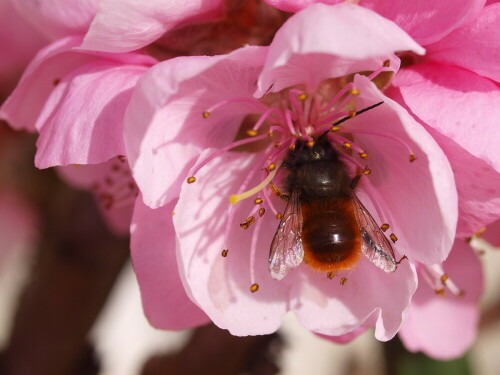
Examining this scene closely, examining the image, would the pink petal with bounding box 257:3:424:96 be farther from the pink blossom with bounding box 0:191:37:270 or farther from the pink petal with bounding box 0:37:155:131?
the pink blossom with bounding box 0:191:37:270

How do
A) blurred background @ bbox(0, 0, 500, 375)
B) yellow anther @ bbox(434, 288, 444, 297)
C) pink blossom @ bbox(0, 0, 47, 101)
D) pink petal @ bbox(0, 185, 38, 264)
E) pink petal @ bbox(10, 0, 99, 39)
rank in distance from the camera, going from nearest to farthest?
pink petal @ bbox(10, 0, 99, 39), yellow anther @ bbox(434, 288, 444, 297), blurred background @ bbox(0, 0, 500, 375), pink blossom @ bbox(0, 0, 47, 101), pink petal @ bbox(0, 185, 38, 264)

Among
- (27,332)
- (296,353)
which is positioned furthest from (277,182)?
(296,353)

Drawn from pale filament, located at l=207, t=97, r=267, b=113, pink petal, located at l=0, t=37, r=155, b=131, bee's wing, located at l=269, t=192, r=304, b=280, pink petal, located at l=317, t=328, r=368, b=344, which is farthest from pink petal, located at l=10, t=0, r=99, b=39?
pink petal, located at l=317, t=328, r=368, b=344

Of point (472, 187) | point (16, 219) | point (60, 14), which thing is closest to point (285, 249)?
point (472, 187)

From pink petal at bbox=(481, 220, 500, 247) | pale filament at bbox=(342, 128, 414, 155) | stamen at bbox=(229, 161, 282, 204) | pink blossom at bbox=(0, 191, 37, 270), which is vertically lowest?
pink blossom at bbox=(0, 191, 37, 270)

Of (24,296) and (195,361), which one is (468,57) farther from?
(24,296)
